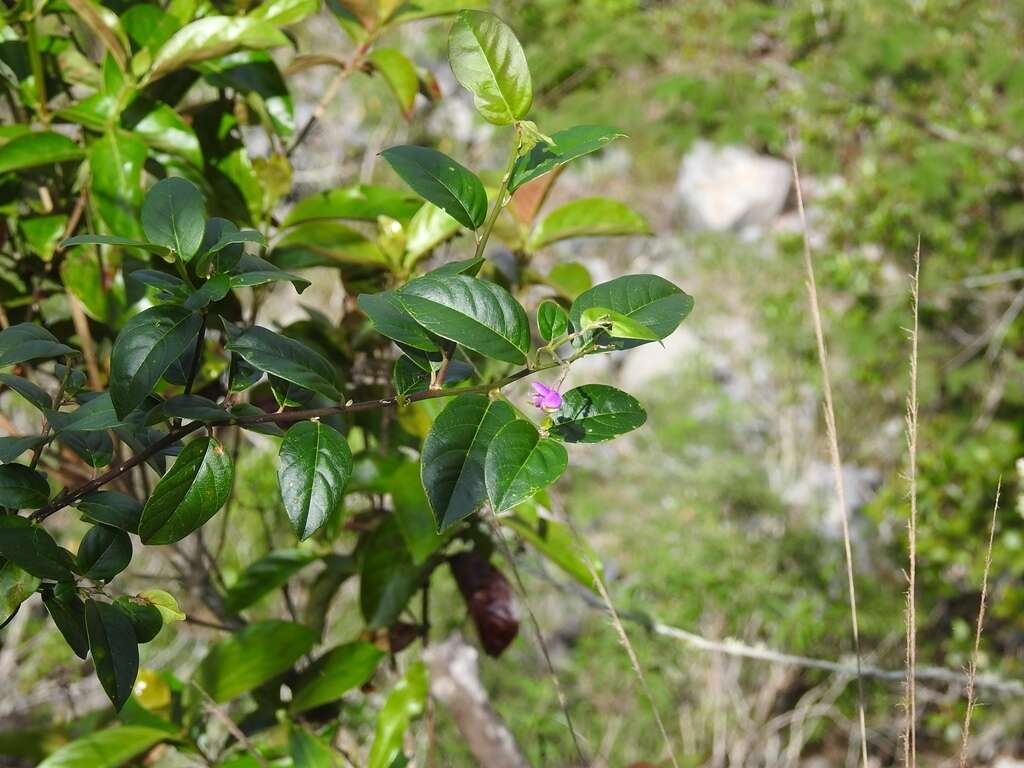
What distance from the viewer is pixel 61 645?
2.71 metres

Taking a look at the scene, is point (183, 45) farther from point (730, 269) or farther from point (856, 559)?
point (730, 269)

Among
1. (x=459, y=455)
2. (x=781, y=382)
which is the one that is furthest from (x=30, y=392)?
(x=781, y=382)

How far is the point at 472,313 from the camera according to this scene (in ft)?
1.82

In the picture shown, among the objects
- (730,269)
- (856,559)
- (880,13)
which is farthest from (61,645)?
(880,13)

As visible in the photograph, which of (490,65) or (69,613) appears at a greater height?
(490,65)

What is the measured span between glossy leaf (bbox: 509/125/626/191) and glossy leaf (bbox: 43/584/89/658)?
1.13ft

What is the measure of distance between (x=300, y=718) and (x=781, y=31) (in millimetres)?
5218

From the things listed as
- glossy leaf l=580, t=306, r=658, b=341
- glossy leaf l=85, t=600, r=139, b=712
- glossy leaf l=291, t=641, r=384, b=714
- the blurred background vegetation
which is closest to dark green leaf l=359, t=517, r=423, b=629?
glossy leaf l=291, t=641, r=384, b=714

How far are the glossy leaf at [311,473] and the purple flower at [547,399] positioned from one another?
0.11 m

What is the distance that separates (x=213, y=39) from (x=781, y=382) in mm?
3443

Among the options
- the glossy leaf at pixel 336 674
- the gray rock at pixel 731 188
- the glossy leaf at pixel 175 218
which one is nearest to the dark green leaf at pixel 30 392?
the glossy leaf at pixel 175 218

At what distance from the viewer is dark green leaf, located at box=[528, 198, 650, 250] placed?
38.2 inches

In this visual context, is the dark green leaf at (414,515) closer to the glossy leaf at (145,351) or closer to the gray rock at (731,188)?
the glossy leaf at (145,351)

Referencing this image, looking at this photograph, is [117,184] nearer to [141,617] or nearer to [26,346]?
[26,346]
